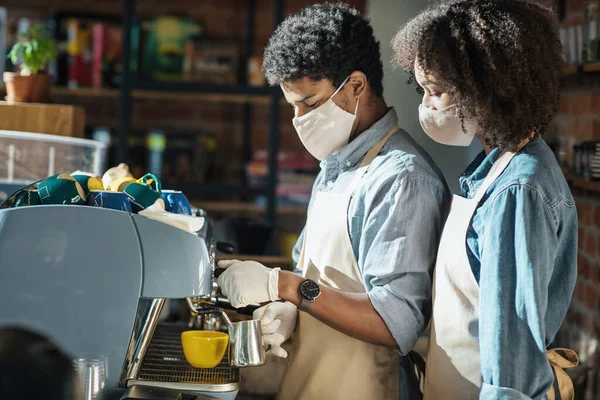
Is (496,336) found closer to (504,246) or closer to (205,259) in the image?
(504,246)

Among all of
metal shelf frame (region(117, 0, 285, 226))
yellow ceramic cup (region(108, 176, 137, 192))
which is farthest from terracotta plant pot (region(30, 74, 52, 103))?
metal shelf frame (region(117, 0, 285, 226))

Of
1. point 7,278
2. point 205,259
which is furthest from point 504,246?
point 7,278

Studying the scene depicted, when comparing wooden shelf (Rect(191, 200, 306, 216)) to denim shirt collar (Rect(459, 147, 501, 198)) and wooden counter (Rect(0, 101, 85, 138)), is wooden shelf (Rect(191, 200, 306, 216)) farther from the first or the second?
denim shirt collar (Rect(459, 147, 501, 198))

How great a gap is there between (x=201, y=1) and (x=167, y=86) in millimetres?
656

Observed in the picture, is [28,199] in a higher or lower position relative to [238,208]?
higher

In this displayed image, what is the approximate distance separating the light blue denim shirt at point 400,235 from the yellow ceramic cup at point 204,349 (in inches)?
11.2

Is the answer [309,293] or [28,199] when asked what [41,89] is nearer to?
[28,199]

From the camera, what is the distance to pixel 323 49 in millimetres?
1571

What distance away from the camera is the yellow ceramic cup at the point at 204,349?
1.43 meters

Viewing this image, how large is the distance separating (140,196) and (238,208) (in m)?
2.40

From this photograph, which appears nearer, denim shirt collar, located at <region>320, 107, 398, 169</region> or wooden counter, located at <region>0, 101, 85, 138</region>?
denim shirt collar, located at <region>320, 107, 398, 169</region>

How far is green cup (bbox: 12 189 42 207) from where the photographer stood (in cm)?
133

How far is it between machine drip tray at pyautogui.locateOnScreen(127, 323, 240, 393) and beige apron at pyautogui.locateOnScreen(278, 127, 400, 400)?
166 mm

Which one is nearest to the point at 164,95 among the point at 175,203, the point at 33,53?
the point at 33,53
